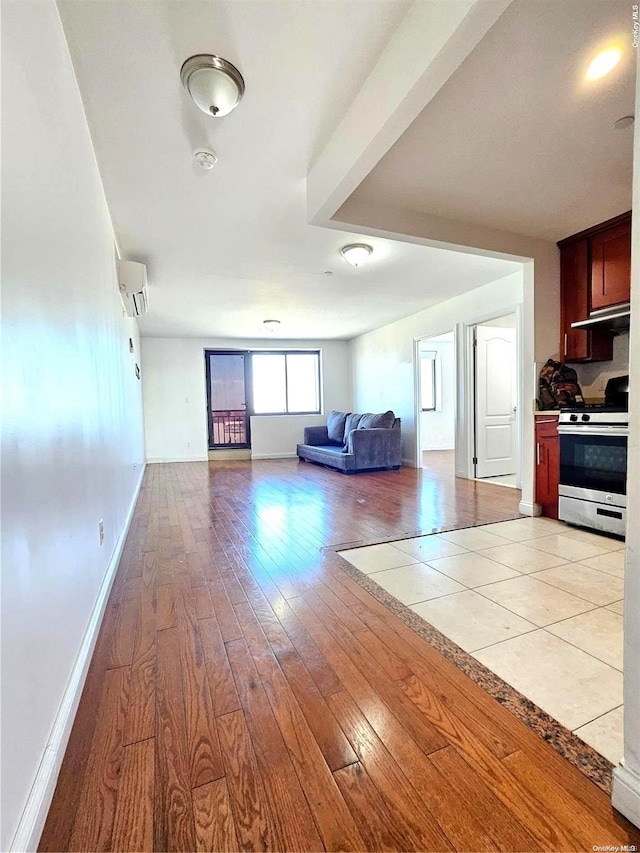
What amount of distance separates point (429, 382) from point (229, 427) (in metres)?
4.44

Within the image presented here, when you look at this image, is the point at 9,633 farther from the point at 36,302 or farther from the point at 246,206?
the point at 246,206

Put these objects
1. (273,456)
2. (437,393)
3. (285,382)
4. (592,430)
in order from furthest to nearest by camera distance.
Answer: (437,393)
(285,382)
(273,456)
(592,430)

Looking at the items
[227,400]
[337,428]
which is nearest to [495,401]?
[337,428]

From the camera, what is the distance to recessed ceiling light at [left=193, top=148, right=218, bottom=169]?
209 centimetres

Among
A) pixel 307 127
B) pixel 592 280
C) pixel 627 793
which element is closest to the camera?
pixel 627 793

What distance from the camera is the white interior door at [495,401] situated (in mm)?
5164

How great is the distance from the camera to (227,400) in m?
8.04

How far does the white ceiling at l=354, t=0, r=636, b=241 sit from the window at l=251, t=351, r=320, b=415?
18.3ft

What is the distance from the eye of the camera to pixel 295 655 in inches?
59.5

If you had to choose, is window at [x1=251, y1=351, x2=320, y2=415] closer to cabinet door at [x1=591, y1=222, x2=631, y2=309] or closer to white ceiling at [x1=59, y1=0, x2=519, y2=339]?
white ceiling at [x1=59, y1=0, x2=519, y2=339]

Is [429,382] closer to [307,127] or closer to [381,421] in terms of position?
[381,421]

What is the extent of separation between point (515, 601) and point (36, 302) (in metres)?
2.27

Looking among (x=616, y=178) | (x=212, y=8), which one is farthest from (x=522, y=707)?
(x=616, y=178)

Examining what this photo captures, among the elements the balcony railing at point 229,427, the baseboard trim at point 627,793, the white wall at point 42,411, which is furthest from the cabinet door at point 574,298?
the balcony railing at point 229,427
